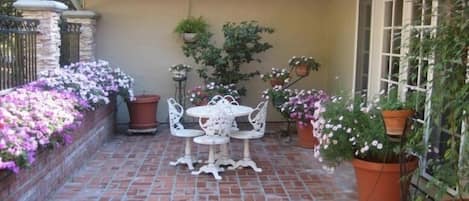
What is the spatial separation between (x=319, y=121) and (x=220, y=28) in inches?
144

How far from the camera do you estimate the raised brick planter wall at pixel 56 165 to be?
11.2ft

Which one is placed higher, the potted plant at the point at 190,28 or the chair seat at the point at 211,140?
the potted plant at the point at 190,28

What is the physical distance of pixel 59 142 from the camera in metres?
4.06

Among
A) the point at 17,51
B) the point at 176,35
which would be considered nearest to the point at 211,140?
the point at 17,51

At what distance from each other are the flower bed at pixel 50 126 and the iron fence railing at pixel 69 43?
391 millimetres

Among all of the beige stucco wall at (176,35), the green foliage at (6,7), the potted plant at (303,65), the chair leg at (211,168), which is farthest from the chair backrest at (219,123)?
the green foliage at (6,7)

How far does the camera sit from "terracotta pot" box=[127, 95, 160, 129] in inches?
268

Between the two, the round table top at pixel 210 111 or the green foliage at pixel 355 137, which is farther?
the round table top at pixel 210 111

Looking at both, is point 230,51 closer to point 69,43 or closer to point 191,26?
point 191,26

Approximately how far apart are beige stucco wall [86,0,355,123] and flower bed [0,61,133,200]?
3.78 ft

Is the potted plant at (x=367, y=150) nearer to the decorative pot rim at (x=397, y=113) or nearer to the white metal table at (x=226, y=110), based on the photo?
the decorative pot rim at (x=397, y=113)

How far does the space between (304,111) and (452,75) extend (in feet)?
10.6

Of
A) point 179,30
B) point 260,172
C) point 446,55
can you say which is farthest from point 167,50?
point 446,55

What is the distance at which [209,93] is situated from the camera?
676 centimetres
